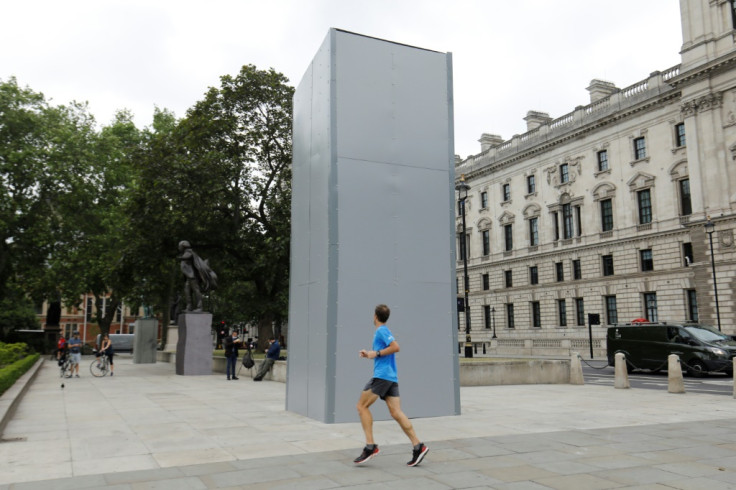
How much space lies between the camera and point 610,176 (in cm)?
4666

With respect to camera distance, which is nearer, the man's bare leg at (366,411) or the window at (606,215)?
the man's bare leg at (366,411)

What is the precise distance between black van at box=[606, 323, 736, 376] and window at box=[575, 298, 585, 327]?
80.5 feet

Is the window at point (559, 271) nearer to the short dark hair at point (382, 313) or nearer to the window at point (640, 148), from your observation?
the window at point (640, 148)

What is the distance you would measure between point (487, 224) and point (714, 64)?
26.6 m

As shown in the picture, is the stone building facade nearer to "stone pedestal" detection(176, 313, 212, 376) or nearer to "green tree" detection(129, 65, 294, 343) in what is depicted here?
"green tree" detection(129, 65, 294, 343)

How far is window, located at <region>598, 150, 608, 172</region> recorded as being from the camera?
4722 centimetres

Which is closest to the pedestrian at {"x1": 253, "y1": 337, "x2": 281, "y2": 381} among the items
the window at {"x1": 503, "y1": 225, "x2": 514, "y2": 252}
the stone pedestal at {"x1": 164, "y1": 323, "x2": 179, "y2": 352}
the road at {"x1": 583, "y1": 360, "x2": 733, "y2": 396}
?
the road at {"x1": 583, "y1": 360, "x2": 733, "y2": 396}

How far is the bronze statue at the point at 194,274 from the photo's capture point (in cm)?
2388

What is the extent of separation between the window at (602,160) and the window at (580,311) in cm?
1108

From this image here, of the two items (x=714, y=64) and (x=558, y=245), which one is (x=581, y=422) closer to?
(x=714, y=64)

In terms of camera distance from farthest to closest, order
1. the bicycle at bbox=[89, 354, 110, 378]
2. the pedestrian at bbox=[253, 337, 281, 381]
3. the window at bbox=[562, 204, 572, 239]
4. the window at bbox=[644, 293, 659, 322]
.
Result: the window at bbox=[562, 204, 572, 239] → the window at bbox=[644, 293, 659, 322] → the bicycle at bbox=[89, 354, 110, 378] → the pedestrian at bbox=[253, 337, 281, 381]

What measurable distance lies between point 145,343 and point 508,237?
36400mm

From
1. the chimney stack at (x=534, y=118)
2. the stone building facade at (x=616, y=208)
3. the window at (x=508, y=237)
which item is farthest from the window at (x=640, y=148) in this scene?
the window at (x=508, y=237)

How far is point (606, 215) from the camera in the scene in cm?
4753
